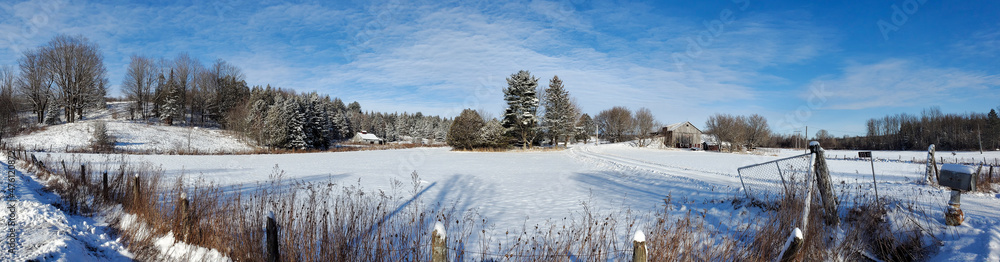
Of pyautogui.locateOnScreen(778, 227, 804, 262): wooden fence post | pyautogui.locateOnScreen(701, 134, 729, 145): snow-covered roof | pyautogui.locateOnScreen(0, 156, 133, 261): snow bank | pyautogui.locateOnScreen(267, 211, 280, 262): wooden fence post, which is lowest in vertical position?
pyautogui.locateOnScreen(0, 156, 133, 261): snow bank

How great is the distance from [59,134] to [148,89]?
25555mm

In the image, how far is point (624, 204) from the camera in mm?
9172

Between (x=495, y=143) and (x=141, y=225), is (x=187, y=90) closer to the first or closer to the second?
(x=495, y=143)

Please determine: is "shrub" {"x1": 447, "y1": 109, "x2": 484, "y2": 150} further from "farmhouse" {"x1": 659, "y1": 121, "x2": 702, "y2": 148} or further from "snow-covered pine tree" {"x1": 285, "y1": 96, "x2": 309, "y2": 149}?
"farmhouse" {"x1": 659, "y1": 121, "x2": 702, "y2": 148}

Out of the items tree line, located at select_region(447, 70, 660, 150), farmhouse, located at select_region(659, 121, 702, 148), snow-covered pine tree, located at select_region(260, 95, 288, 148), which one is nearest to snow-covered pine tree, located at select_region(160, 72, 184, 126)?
snow-covered pine tree, located at select_region(260, 95, 288, 148)

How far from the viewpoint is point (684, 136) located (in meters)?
63.2

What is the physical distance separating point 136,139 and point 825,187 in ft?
A: 183

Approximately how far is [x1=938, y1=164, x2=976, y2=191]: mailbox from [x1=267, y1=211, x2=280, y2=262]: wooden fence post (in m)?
8.02

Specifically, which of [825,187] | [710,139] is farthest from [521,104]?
[710,139]

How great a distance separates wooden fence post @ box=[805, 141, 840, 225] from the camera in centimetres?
548

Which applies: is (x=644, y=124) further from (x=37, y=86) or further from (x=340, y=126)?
(x=37, y=86)

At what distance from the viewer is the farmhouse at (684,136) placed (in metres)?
63.0

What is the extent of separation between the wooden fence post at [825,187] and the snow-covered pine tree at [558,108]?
42.7 m

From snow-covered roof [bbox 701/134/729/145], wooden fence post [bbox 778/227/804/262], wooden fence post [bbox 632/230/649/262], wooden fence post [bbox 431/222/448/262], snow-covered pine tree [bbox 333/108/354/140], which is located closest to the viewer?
wooden fence post [bbox 632/230/649/262]
